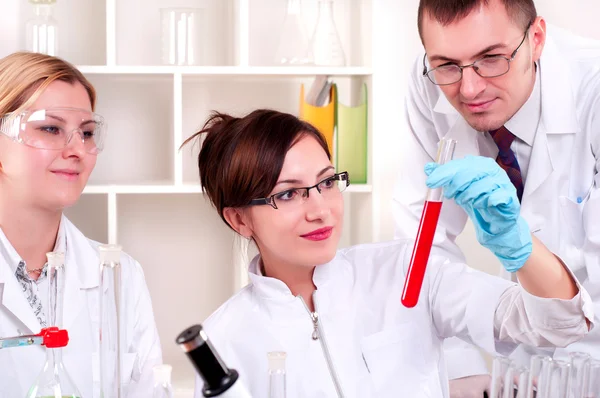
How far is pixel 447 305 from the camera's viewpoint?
60.6 inches

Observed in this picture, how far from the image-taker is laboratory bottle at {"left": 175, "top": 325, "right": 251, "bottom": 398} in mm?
713

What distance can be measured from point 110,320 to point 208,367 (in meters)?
0.34

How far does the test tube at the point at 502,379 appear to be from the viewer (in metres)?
1.02

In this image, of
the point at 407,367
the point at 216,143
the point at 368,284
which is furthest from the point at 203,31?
the point at 407,367

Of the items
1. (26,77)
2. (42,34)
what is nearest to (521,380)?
(26,77)

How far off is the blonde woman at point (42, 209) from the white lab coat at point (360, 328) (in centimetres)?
30

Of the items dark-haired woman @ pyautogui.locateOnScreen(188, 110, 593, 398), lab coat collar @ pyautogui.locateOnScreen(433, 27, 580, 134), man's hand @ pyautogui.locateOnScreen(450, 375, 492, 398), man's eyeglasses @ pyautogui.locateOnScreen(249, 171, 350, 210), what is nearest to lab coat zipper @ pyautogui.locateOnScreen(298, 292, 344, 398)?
dark-haired woman @ pyautogui.locateOnScreen(188, 110, 593, 398)

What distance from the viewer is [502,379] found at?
3.39 feet

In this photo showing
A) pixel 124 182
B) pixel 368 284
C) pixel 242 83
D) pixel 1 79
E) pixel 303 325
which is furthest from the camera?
pixel 242 83

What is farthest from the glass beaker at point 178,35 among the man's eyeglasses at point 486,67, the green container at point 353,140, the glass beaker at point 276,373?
the glass beaker at point 276,373

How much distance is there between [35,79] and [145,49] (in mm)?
1008

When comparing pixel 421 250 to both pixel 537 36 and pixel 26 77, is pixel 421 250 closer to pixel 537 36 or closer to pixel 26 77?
pixel 537 36

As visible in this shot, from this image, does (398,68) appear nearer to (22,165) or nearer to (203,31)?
(203,31)

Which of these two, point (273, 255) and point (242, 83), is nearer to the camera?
point (273, 255)
